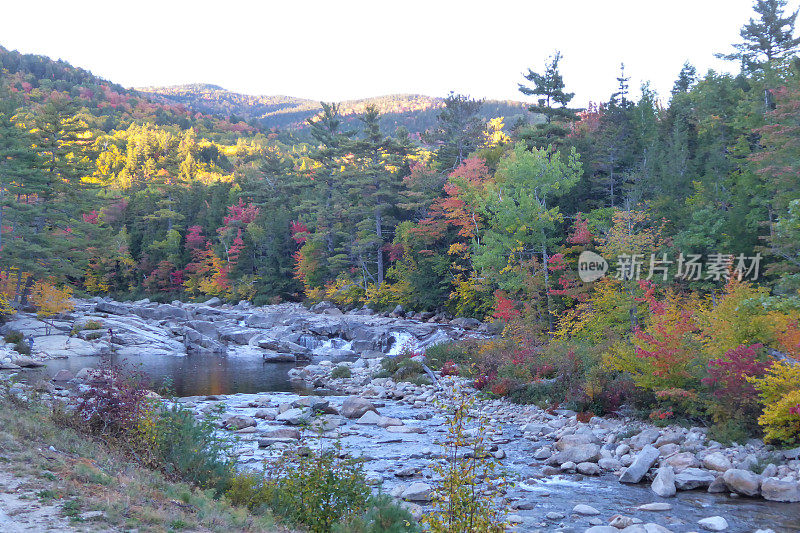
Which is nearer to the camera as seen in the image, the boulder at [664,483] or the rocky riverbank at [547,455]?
the rocky riverbank at [547,455]

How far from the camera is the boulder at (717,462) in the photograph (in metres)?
10.4

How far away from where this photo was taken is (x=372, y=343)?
32250 mm

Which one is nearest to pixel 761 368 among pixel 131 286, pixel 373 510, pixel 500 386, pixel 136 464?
pixel 500 386

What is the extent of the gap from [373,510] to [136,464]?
3426mm

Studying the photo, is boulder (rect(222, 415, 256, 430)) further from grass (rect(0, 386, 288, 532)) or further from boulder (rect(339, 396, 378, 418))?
grass (rect(0, 386, 288, 532))

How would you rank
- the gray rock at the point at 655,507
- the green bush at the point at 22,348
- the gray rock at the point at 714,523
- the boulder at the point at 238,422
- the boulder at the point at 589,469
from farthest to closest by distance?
the green bush at the point at 22,348
the boulder at the point at 238,422
the boulder at the point at 589,469
the gray rock at the point at 655,507
the gray rock at the point at 714,523

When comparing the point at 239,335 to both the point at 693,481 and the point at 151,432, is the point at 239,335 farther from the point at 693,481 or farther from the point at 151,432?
the point at 693,481

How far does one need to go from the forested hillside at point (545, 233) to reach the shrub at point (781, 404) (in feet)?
0.21

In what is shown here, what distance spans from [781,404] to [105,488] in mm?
11234

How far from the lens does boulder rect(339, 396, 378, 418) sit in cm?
1631

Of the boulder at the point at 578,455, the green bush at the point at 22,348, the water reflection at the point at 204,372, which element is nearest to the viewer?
the boulder at the point at 578,455

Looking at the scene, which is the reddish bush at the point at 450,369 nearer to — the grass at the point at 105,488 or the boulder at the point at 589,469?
the boulder at the point at 589,469

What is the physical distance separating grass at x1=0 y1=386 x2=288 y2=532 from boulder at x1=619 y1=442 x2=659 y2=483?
6.99m

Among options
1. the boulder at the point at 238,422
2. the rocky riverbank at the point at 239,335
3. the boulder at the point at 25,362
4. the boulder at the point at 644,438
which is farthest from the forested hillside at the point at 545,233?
the boulder at the point at 25,362
